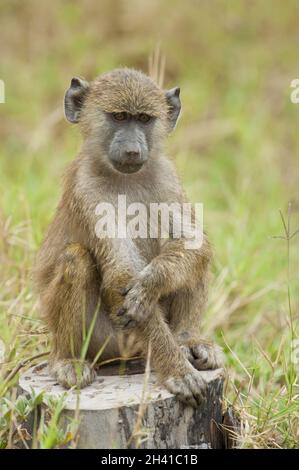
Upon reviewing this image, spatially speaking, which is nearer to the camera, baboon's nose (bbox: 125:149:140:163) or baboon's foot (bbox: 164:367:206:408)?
baboon's foot (bbox: 164:367:206:408)

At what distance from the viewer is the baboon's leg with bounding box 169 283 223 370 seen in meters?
5.23

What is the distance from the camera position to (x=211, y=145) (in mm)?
10820

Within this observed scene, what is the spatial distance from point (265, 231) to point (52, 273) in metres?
3.43

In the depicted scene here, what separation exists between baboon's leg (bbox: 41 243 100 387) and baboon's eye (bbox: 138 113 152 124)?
34.6 inches

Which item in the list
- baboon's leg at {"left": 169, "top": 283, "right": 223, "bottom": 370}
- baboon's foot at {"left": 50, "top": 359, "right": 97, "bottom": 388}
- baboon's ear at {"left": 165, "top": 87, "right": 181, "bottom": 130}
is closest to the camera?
baboon's foot at {"left": 50, "top": 359, "right": 97, "bottom": 388}

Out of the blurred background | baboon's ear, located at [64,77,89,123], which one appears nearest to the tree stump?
the blurred background

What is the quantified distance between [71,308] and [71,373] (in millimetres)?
359

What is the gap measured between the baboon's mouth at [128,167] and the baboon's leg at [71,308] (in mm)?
529

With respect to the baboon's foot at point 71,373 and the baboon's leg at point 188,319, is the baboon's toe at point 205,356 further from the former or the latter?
the baboon's foot at point 71,373

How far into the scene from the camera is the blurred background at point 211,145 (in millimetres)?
5980

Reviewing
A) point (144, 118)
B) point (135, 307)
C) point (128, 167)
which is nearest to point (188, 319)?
point (135, 307)

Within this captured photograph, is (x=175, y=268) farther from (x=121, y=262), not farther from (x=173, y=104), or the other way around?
(x=173, y=104)

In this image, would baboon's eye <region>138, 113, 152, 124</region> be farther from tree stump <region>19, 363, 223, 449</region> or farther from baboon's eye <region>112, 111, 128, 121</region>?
tree stump <region>19, 363, 223, 449</region>

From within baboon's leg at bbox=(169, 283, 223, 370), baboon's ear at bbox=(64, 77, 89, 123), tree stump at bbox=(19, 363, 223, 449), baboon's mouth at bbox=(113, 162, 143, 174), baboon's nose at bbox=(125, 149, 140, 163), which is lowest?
tree stump at bbox=(19, 363, 223, 449)
